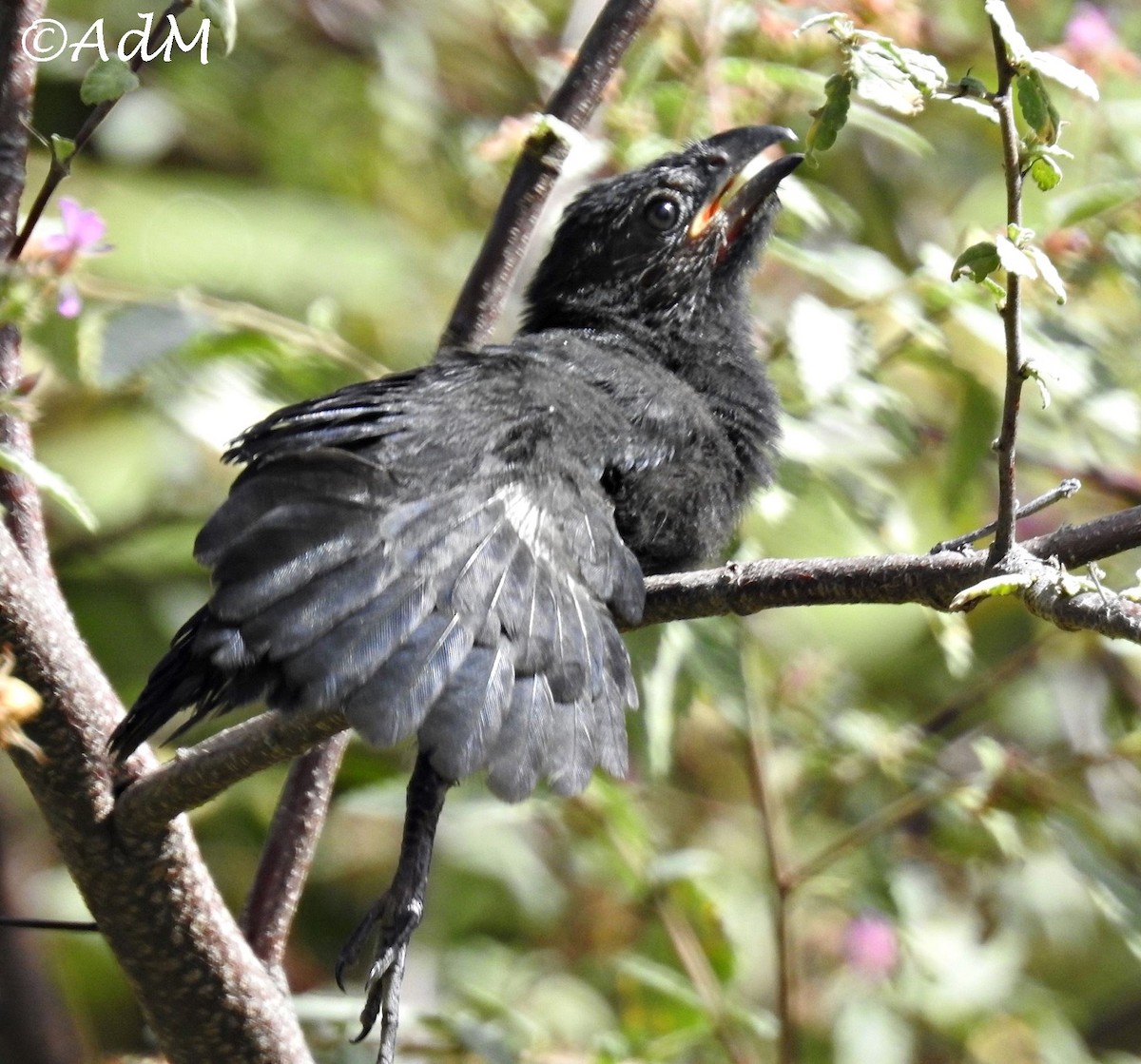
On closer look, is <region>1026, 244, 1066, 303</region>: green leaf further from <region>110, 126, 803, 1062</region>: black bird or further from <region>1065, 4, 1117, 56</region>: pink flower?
<region>1065, 4, 1117, 56</region>: pink flower

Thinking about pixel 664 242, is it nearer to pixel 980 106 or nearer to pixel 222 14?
pixel 222 14

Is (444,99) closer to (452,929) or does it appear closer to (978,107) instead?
(452,929)

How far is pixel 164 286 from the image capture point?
4793 millimetres

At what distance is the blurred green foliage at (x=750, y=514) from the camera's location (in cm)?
299

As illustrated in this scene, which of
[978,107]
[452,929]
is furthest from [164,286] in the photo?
[978,107]

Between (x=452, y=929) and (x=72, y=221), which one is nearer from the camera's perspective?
(x=72, y=221)

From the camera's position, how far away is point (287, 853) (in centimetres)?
244

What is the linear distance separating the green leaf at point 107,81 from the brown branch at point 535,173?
35.4 inches

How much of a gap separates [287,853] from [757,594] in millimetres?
935

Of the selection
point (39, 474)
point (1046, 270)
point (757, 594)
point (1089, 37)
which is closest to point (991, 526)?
point (757, 594)

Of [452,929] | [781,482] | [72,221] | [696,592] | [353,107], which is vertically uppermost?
[72,221]

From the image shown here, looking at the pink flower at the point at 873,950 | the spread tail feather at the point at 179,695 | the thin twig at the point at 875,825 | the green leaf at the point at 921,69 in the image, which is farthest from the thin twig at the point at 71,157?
the pink flower at the point at 873,950

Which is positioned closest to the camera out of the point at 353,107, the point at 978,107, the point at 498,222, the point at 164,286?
the point at 978,107

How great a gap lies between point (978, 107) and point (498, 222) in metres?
1.21
